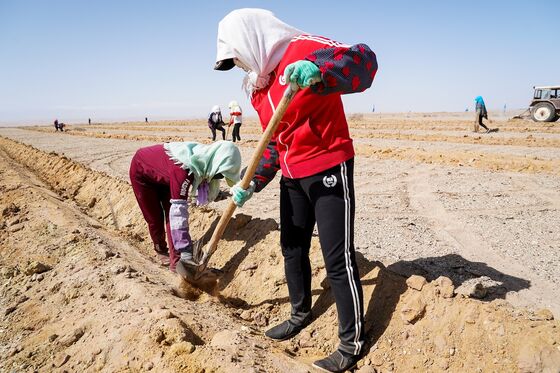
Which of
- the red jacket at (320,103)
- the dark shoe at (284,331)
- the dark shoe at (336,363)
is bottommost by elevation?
the dark shoe at (284,331)

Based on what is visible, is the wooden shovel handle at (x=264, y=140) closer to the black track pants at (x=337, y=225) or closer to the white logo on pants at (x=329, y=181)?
the black track pants at (x=337, y=225)

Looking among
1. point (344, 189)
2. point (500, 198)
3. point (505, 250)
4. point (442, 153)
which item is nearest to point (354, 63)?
point (344, 189)

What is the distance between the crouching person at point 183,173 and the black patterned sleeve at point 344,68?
1530mm

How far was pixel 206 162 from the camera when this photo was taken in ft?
11.1

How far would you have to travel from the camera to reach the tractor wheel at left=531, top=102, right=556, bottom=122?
61.3 ft

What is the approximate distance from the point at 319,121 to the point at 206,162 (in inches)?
59.8

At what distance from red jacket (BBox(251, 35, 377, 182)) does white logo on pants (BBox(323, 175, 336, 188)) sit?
55 millimetres

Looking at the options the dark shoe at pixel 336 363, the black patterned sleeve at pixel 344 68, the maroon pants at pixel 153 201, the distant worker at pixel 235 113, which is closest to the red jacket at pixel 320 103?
the black patterned sleeve at pixel 344 68

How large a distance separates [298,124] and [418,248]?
99.6 inches

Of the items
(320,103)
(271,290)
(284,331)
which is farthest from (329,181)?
(271,290)

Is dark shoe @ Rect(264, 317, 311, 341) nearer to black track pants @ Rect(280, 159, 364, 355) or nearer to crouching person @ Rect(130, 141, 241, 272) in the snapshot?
black track pants @ Rect(280, 159, 364, 355)

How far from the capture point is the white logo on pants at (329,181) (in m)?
2.10

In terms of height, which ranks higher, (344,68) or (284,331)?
(344,68)

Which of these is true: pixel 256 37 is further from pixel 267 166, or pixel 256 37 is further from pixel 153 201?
pixel 153 201
